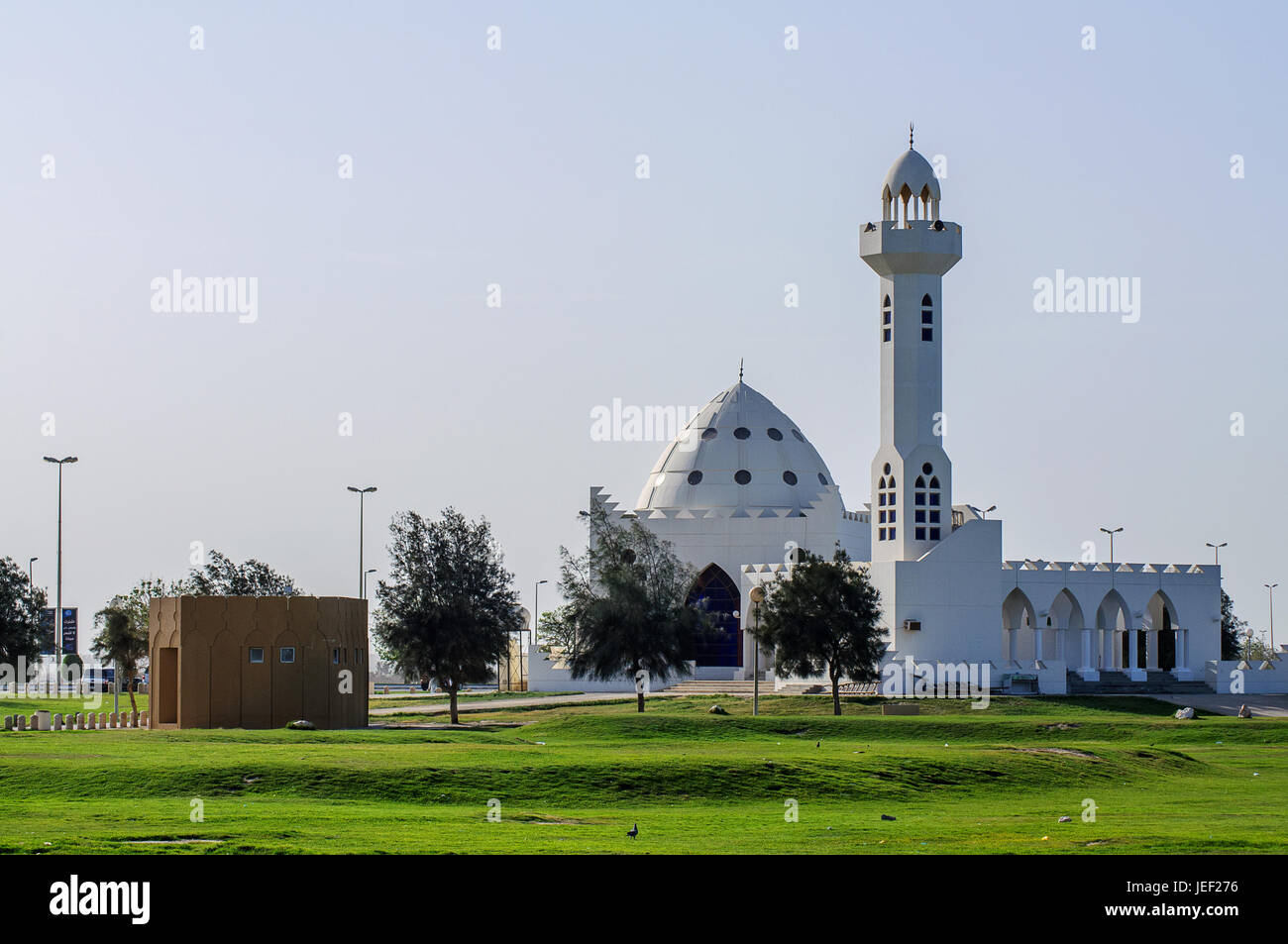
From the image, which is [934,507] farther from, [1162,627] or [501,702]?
[501,702]

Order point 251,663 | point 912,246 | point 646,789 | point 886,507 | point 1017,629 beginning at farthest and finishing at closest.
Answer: point 1017,629
point 886,507
point 912,246
point 251,663
point 646,789

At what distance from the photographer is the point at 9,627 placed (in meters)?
64.3

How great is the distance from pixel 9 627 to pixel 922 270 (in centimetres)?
3523

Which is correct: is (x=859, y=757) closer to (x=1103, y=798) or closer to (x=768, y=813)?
(x=1103, y=798)

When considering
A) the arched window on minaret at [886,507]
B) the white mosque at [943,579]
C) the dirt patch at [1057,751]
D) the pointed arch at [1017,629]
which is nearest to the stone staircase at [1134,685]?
the white mosque at [943,579]

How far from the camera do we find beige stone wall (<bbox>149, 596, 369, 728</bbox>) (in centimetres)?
4631

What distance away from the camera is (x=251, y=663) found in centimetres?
4659

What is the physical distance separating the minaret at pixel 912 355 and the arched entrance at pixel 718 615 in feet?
45.6

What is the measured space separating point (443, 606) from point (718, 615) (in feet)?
96.3

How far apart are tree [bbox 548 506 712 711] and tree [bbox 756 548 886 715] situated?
12.9ft

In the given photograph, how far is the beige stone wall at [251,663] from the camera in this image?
46312 millimetres

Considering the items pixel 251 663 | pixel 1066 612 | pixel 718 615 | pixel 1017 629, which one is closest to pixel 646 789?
pixel 251 663
